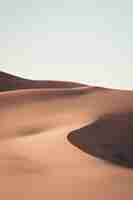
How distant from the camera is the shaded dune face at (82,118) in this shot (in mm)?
6227

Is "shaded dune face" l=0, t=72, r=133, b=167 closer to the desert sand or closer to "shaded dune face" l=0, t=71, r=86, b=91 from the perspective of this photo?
the desert sand

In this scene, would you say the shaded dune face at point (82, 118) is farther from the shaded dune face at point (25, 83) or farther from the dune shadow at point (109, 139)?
the shaded dune face at point (25, 83)

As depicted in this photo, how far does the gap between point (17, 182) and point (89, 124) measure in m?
2.64

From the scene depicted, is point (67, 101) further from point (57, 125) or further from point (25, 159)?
point (25, 159)

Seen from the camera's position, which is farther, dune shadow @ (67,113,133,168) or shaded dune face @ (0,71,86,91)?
shaded dune face @ (0,71,86,91)

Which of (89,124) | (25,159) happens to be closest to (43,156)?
(25,159)

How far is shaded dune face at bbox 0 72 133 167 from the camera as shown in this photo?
6227 mm

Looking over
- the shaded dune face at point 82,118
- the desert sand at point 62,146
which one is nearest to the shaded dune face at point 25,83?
the shaded dune face at point 82,118

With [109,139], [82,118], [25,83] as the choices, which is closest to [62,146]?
[109,139]

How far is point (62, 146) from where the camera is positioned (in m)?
6.24

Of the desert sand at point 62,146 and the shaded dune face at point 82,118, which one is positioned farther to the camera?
the shaded dune face at point 82,118

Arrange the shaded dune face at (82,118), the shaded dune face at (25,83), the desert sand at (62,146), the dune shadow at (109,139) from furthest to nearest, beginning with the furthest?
the shaded dune face at (25,83) → the shaded dune face at (82,118) → the dune shadow at (109,139) → the desert sand at (62,146)

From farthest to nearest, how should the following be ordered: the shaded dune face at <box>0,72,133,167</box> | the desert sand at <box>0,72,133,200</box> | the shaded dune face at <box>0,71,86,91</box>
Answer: the shaded dune face at <box>0,71,86,91</box> < the shaded dune face at <box>0,72,133,167</box> < the desert sand at <box>0,72,133,200</box>

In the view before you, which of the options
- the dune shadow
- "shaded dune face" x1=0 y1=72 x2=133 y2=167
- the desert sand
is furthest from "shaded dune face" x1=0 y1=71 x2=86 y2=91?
the dune shadow
